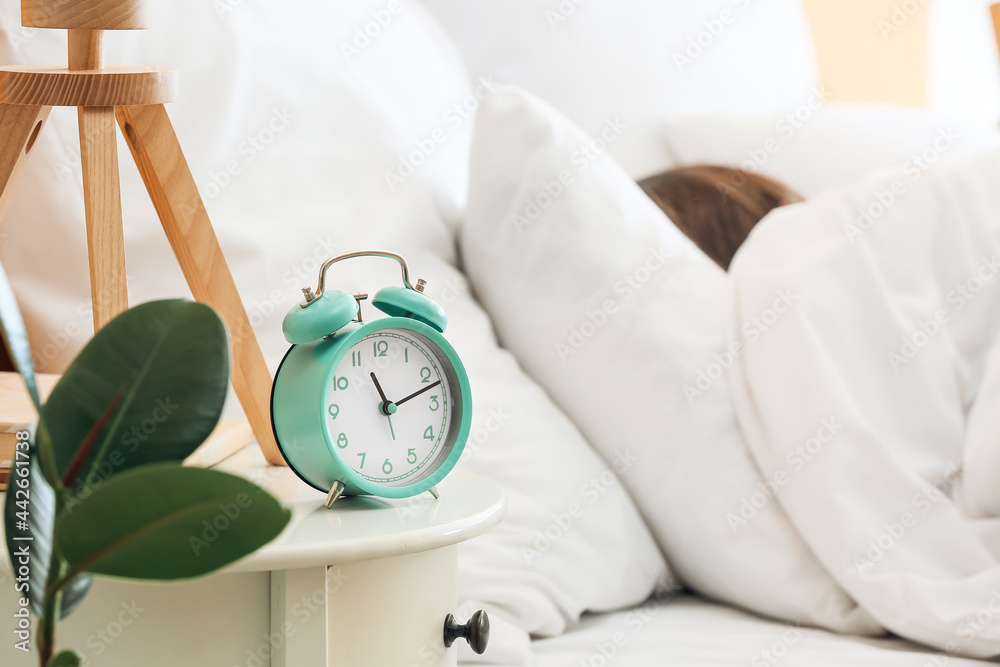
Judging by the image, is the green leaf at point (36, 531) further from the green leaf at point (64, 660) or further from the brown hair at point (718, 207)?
the brown hair at point (718, 207)

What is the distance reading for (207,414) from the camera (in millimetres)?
346

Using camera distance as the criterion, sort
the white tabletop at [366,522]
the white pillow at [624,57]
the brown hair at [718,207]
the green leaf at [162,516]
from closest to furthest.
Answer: the green leaf at [162,516], the white tabletop at [366,522], the brown hair at [718,207], the white pillow at [624,57]

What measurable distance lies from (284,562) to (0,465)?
9.1 inches

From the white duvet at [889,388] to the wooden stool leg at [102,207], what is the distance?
Answer: 0.68 metres

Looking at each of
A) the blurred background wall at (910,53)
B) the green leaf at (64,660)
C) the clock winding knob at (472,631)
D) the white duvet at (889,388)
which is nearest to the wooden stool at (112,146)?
the clock winding knob at (472,631)

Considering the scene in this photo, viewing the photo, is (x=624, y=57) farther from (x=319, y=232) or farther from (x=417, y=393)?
(x=417, y=393)

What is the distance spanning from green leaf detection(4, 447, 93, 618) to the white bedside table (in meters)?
0.18

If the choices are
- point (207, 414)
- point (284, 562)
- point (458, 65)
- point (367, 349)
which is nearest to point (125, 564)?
point (207, 414)

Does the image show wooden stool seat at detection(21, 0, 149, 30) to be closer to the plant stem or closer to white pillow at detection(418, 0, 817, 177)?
the plant stem

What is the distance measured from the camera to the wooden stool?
621 millimetres

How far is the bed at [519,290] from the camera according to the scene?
89cm

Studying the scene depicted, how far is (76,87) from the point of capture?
625 millimetres

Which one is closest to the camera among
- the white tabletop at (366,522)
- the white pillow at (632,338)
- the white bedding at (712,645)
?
the white tabletop at (366,522)

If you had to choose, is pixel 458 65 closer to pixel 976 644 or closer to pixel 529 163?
pixel 529 163
